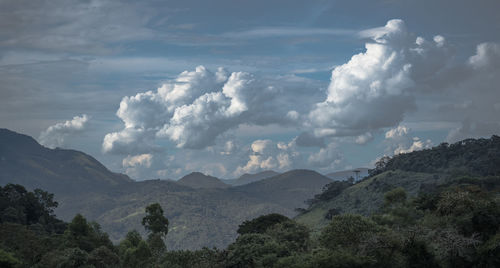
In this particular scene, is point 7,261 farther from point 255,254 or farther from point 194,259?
point 255,254

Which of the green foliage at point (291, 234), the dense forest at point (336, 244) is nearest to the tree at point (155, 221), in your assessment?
the dense forest at point (336, 244)

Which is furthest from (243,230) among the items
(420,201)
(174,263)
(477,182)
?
(477,182)

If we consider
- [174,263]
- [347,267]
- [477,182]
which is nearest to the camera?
[347,267]

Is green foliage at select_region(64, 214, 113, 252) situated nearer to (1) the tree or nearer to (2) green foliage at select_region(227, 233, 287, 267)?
(1) the tree

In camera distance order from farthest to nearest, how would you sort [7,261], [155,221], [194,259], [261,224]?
[261,224] < [155,221] < [7,261] < [194,259]

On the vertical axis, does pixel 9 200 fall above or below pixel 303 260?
above

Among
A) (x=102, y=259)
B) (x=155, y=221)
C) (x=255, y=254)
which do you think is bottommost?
(x=255, y=254)

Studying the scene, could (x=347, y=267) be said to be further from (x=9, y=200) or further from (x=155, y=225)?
(x=9, y=200)

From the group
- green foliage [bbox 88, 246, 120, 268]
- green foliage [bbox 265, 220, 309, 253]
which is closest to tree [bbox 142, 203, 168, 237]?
green foliage [bbox 265, 220, 309, 253]

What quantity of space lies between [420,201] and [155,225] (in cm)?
5801

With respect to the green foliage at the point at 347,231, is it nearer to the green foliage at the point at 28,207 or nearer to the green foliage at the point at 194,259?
the green foliage at the point at 194,259

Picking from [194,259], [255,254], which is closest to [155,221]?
[194,259]

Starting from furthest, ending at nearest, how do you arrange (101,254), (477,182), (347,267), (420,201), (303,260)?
1. (477,182)
2. (420,201)
3. (101,254)
4. (303,260)
5. (347,267)

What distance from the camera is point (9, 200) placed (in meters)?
153
